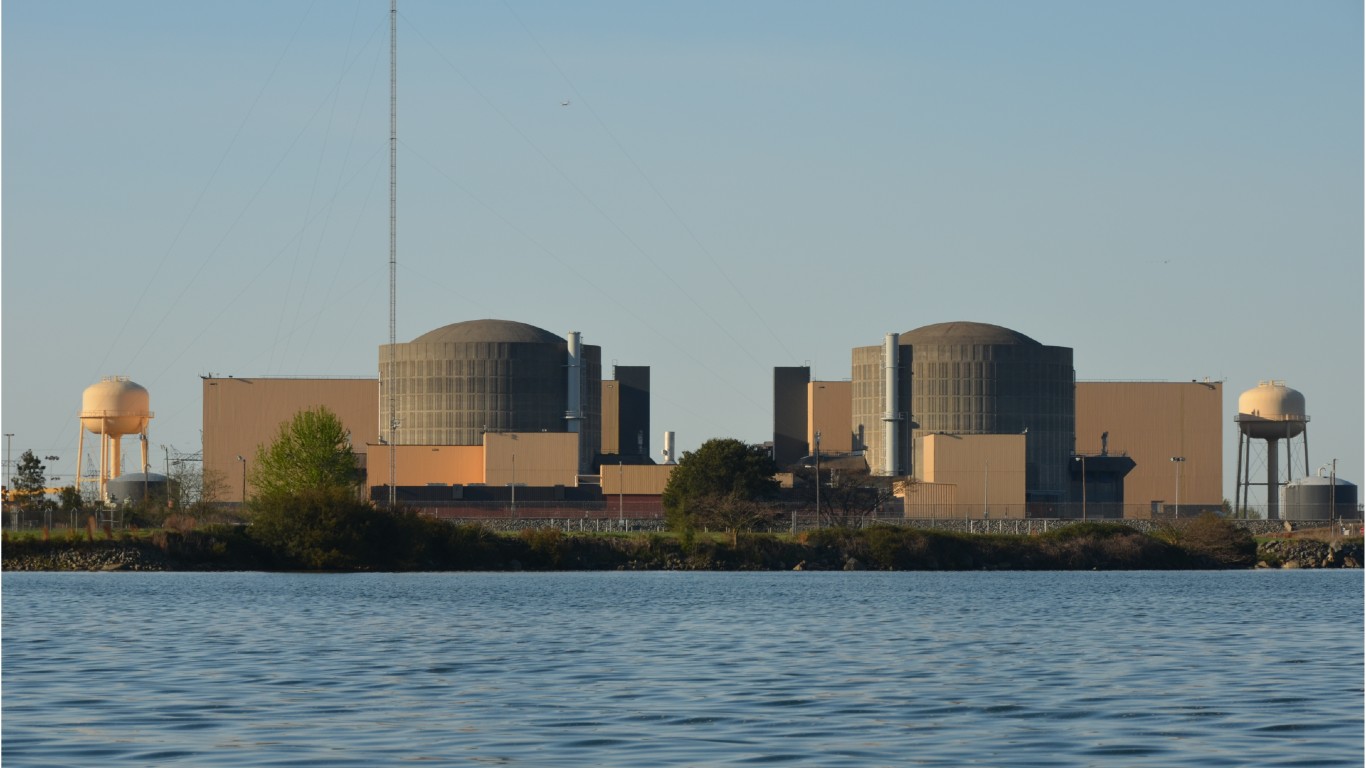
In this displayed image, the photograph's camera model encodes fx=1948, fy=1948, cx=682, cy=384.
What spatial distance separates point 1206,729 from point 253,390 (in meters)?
134

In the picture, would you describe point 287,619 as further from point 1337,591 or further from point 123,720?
point 1337,591

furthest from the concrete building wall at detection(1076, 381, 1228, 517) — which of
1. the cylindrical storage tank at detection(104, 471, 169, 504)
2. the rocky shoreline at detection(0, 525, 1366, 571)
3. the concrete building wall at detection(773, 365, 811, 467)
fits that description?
the cylindrical storage tank at detection(104, 471, 169, 504)

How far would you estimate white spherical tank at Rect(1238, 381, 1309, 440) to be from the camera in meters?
155

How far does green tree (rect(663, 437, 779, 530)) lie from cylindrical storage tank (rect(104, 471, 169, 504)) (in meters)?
40.1

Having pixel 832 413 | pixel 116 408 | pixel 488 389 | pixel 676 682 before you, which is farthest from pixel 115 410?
pixel 676 682

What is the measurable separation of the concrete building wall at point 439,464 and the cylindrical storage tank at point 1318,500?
60345 mm

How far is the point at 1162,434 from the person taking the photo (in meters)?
155

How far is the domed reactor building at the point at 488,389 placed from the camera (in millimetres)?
151375

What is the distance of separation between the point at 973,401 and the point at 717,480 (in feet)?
124

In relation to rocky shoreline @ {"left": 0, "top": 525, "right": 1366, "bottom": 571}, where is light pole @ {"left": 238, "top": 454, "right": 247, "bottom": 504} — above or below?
above

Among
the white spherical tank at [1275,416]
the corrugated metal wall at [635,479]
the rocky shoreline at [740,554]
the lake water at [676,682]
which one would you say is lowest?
the rocky shoreline at [740,554]

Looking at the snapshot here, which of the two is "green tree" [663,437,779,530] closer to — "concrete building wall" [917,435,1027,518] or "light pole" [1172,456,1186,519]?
"concrete building wall" [917,435,1027,518]

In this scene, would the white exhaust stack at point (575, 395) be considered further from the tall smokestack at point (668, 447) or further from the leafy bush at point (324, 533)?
the leafy bush at point (324, 533)

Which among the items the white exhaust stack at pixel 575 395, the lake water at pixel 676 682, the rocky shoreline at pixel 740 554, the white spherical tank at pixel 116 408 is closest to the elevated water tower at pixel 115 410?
the white spherical tank at pixel 116 408
